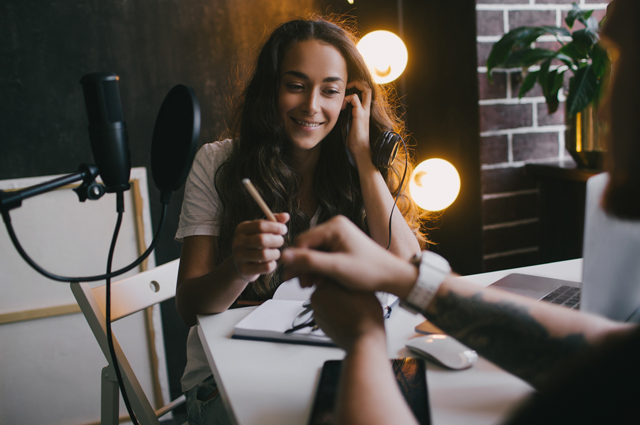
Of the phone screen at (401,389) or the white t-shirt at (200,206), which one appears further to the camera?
the white t-shirt at (200,206)

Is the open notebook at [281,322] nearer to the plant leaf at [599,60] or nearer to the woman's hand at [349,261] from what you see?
the woman's hand at [349,261]

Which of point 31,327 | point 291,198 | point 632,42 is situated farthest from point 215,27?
point 632,42

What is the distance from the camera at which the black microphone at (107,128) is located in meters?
0.46

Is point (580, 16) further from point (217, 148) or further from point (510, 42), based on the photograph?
point (217, 148)

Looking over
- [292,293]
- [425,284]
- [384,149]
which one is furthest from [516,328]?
[384,149]

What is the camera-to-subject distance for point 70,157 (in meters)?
1.62

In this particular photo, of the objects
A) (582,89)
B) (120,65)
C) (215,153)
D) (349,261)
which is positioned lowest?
(349,261)

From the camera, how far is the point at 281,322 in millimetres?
777

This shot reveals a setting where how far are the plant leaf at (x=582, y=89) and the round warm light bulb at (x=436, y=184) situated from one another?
42cm

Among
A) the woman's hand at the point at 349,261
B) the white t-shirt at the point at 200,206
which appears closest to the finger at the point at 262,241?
the woman's hand at the point at 349,261

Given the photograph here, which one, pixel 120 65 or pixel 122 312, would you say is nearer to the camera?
pixel 122 312

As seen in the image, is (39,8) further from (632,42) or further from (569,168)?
(569,168)

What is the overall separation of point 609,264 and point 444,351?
0.85 feet

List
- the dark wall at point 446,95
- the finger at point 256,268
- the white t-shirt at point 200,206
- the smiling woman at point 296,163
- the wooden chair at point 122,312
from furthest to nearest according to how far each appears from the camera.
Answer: the dark wall at point 446,95
the smiling woman at point 296,163
the white t-shirt at point 200,206
the wooden chair at point 122,312
the finger at point 256,268
